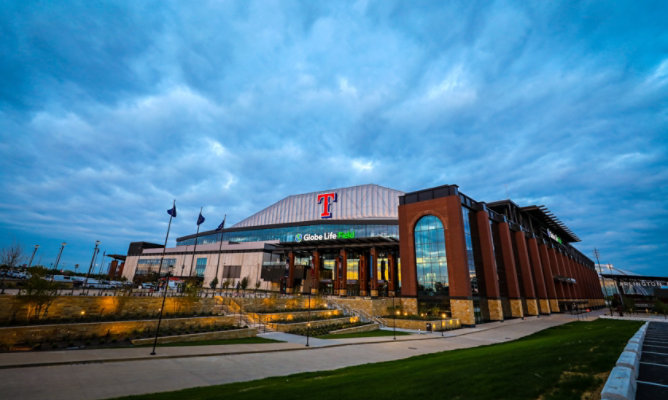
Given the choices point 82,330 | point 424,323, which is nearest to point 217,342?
point 82,330

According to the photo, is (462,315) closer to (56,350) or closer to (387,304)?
(387,304)

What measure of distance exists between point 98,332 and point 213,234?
91.4 m

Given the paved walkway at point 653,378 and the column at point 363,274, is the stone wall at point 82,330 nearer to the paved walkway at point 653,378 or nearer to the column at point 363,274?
the paved walkway at point 653,378

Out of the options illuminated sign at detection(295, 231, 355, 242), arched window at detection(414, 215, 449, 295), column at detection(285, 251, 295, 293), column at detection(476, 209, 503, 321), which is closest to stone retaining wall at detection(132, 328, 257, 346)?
arched window at detection(414, 215, 449, 295)

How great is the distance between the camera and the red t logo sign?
3600 inches

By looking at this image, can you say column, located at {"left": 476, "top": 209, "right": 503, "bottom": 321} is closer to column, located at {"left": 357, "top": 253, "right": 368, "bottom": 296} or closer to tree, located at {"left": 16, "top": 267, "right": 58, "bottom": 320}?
column, located at {"left": 357, "top": 253, "right": 368, "bottom": 296}

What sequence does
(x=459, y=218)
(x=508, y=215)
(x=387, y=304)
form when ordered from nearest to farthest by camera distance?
(x=459, y=218), (x=387, y=304), (x=508, y=215)

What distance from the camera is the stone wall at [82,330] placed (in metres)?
21.2

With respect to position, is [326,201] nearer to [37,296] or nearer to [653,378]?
[37,296]

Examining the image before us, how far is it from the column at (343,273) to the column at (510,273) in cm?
3387

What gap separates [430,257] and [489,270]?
11.0m

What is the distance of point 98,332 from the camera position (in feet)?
80.7

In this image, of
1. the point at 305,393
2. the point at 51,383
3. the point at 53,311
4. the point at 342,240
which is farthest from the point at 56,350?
the point at 342,240

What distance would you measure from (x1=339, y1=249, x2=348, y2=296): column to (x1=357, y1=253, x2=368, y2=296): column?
3542 millimetres
